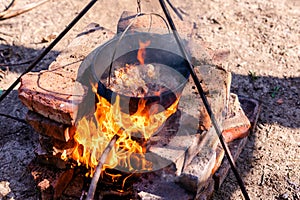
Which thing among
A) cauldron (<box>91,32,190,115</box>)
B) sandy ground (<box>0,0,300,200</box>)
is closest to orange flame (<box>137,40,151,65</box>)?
cauldron (<box>91,32,190,115</box>)

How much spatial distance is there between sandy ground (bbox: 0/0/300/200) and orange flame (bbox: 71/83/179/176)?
1.75 ft

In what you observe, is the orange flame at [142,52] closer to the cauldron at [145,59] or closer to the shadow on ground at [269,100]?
the cauldron at [145,59]

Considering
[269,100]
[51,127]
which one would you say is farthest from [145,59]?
[269,100]

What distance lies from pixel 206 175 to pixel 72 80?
40.5 inches

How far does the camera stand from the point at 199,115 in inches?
107

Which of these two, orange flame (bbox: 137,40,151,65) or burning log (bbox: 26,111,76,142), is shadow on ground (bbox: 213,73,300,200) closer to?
orange flame (bbox: 137,40,151,65)

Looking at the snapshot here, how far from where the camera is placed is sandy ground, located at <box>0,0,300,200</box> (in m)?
3.12

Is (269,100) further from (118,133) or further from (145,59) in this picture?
(118,133)

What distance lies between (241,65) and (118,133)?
5.99 ft

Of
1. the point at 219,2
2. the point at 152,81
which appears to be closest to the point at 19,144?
the point at 152,81

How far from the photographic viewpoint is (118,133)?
266 centimetres

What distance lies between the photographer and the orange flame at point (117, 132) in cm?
263

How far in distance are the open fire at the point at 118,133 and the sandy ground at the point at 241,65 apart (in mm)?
538

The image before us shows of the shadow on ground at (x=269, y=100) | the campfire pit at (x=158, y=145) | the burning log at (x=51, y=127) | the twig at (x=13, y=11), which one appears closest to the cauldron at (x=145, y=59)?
the campfire pit at (x=158, y=145)
